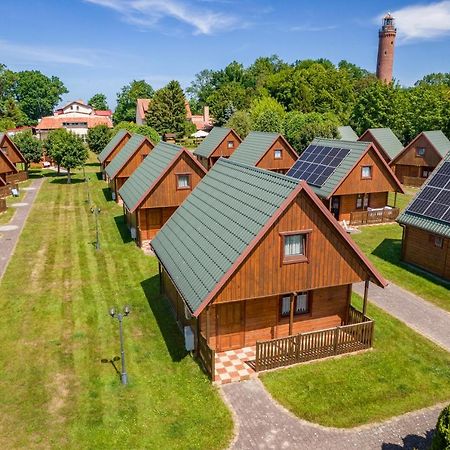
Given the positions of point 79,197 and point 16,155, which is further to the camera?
point 16,155

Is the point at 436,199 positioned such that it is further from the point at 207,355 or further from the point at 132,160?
the point at 132,160

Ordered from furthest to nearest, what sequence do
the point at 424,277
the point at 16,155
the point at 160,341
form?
the point at 16,155
the point at 424,277
the point at 160,341

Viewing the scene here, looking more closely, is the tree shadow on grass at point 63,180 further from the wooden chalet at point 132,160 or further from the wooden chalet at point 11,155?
the wooden chalet at point 132,160

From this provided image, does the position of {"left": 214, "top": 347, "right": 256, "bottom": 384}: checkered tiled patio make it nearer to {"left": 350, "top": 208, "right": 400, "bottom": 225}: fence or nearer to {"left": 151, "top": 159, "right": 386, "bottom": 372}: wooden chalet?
{"left": 151, "top": 159, "right": 386, "bottom": 372}: wooden chalet

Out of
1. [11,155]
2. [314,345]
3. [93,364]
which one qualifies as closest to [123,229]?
[93,364]

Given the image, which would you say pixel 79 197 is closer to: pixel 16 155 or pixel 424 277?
pixel 16 155

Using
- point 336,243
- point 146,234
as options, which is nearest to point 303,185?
point 336,243

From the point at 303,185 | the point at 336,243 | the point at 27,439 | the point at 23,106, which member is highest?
the point at 23,106
